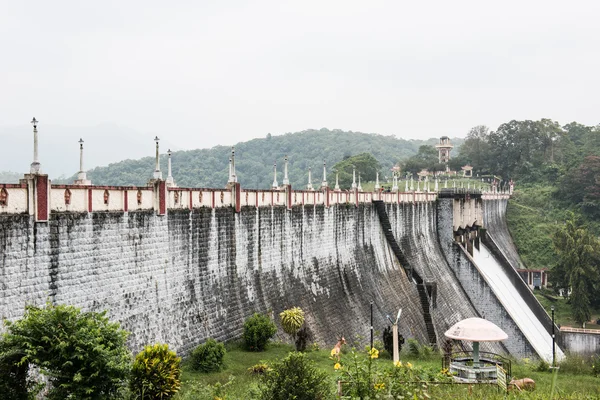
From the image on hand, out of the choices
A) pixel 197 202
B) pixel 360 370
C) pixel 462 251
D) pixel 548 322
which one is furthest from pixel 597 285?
pixel 360 370

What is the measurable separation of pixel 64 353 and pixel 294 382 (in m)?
5.24

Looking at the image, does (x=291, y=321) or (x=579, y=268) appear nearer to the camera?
(x=291, y=321)

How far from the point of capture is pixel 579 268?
207 feet

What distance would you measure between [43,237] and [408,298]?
31328mm

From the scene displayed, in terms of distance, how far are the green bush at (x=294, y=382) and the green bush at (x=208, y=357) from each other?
788 cm

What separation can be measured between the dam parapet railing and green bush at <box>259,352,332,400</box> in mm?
8068

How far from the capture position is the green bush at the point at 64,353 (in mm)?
14703

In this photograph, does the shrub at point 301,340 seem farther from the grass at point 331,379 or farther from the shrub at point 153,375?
the shrub at point 153,375

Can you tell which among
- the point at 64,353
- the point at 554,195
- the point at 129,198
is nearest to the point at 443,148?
the point at 554,195

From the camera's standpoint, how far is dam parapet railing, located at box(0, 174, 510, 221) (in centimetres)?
1794

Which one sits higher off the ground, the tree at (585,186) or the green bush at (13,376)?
the tree at (585,186)

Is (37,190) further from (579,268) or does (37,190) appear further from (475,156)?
(475,156)

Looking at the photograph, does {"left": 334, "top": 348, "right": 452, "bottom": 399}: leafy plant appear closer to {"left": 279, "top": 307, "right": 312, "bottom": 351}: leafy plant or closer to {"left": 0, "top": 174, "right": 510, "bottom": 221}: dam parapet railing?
{"left": 0, "top": 174, "right": 510, "bottom": 221}: dam parapet railing

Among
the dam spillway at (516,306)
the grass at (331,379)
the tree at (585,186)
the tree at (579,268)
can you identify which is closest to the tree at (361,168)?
the tree at (585,186)
